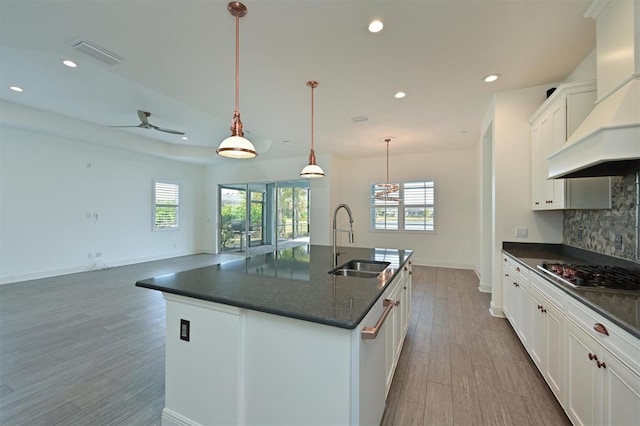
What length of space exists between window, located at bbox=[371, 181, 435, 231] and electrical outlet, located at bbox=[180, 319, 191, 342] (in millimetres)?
5805

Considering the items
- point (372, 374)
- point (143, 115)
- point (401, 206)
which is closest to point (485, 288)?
point (401, 206)

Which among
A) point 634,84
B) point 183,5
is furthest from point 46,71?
point 634,84

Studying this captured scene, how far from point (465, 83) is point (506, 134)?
0.84 metres

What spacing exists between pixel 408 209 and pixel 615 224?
4.68m

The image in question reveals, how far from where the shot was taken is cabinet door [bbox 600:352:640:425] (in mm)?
1105

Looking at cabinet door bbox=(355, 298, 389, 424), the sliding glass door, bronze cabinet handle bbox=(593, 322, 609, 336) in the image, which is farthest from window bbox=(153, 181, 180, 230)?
bronze cabinet handle bbox=(593, 322, 609, 336)

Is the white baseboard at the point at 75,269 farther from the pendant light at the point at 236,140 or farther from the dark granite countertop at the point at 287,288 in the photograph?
the pendant light at the point at 236,140

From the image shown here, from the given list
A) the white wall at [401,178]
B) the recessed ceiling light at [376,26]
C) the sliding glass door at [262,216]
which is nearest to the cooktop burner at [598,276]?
the recessed ceiling light at [376,26]

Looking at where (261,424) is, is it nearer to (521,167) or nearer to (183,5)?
(183,5)

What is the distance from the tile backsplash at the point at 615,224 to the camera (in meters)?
2.04

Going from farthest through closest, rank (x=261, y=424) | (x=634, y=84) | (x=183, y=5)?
(x=183, y=5) < (x=634, y=84) < (x=261, y=424)

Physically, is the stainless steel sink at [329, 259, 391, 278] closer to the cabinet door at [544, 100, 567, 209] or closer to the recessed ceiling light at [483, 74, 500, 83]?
the cabinet door at [544, 100, 567, 209]

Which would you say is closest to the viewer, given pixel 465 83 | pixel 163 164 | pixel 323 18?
pixel 323 18

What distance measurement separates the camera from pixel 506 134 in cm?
333
